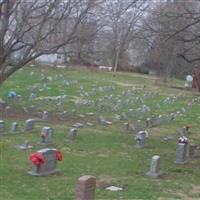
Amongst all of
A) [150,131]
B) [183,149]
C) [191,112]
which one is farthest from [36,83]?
[183,149]

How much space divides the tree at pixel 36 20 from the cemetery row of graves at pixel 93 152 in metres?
2.52

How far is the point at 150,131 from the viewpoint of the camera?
19906 millimetres

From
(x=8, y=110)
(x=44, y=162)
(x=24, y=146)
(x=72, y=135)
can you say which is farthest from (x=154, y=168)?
(x=8, y=110)

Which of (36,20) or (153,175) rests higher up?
(36,20)

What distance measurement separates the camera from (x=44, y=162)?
36.4ft

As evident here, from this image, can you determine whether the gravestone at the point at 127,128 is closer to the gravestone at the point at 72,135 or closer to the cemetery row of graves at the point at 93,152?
the cemetery row of graves at the point at 93,152

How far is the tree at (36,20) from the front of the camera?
18.8m

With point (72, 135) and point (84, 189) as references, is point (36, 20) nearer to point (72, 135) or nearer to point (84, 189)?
point (72, 135)

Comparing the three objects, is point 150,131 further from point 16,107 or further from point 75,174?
point 75,174

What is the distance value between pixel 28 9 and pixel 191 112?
43.5 feet

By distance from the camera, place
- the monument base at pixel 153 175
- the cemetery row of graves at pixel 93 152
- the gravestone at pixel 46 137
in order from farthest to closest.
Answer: the gravestone at pixel 46 137, the monument base at pixel 153 175, the cemetery row of graves at pixel 93 152

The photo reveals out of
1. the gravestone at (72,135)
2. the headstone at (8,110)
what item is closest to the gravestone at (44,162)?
the gravestone at (72,135)

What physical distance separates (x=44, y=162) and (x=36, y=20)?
10270mm

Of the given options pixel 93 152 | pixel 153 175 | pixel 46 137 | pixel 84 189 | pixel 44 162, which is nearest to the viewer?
pixel 84 189
